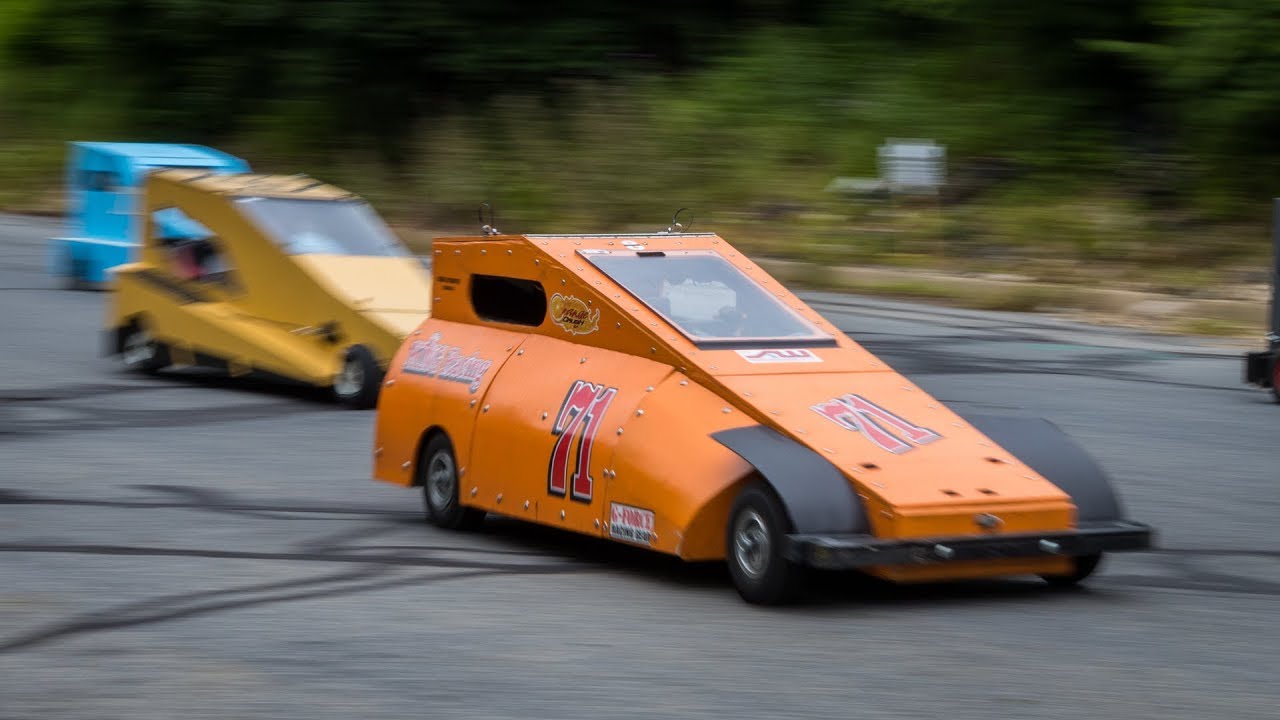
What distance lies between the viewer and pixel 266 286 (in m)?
14.8

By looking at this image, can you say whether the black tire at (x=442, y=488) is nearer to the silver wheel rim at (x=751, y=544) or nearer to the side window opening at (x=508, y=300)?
the side window opening at (x=508, y=300)

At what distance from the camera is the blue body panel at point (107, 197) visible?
2106cm

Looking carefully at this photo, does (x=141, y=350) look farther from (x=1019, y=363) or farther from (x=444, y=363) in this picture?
(x=1019, y=363)

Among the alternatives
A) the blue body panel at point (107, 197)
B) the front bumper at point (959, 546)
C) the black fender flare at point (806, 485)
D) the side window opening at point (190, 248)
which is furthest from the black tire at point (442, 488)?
the blue body panel at point (107, 197)

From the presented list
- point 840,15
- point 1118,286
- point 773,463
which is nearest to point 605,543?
point 773,463

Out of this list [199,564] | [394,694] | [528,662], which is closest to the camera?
[394,694]

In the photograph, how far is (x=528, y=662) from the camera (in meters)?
6.69

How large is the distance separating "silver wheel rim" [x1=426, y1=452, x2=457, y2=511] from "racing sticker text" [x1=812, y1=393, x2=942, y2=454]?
2.39 meters

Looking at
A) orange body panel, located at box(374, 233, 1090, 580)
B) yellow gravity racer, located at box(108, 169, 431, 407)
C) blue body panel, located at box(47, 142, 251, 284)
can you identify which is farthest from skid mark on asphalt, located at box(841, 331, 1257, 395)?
blue body panel, located at box(47, 142, 251, 284)

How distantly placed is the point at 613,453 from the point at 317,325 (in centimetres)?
682

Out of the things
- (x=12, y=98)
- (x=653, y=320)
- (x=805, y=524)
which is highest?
(x=12, y=98)

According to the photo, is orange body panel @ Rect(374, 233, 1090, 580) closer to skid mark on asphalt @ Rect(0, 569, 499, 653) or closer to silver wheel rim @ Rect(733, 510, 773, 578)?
silver wheel rim @ Rect(733, 510, 773, 578)

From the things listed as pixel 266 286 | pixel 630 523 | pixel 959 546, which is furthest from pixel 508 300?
pixel 266 286

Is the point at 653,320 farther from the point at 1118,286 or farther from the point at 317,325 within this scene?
the point at 1118,286
